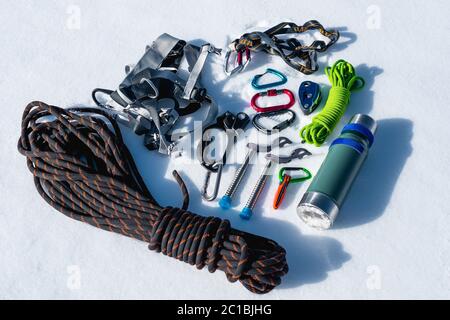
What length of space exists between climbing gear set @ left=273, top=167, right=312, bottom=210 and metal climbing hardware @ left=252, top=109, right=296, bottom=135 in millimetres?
152

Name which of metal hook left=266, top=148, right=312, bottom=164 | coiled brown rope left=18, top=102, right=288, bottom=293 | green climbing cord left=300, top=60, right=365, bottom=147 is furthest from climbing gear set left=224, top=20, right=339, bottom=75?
coiled brown rope left=18, top=102, right=288, bottom=293

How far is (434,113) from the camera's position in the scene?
1.84 m

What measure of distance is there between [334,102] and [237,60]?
1.35ft

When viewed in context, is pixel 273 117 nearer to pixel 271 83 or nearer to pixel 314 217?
pixel 271 83

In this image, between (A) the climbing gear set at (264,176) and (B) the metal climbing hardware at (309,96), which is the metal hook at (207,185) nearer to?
(A) the climbing gear set at (264,176)

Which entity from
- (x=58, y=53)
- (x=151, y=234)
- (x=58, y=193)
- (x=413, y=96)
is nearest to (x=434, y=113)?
(x=413, y=96)

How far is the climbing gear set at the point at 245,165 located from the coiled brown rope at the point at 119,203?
0.12m

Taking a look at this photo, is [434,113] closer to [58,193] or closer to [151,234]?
[151,234]

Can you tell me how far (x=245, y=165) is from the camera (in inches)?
67.5

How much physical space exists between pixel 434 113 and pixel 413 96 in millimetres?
94

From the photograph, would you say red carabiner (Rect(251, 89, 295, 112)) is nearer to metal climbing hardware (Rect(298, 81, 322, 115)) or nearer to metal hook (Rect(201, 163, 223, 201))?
metal climbing hardware (Rect(298, 81, 322, 115))

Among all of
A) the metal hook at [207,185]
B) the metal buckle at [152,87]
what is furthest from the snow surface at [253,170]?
the metal buckle at [152,87]

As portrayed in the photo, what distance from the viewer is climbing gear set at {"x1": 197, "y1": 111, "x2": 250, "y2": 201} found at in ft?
5.58

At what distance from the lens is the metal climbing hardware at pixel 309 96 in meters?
1.81
